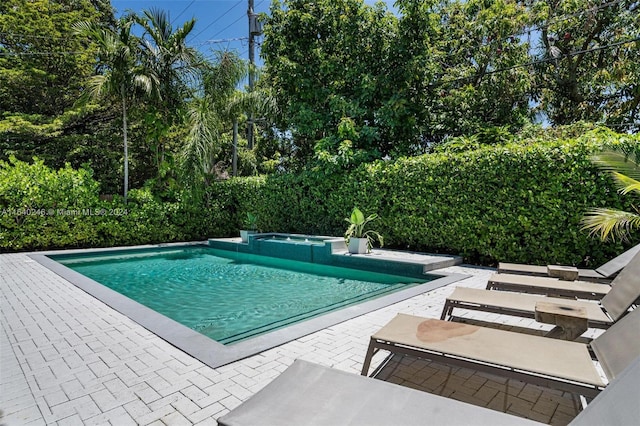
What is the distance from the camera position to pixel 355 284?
803cm

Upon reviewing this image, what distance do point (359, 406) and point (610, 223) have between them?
21.4ft

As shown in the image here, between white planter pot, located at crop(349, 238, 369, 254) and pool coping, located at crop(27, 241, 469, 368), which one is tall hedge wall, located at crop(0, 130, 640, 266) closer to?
white planter pot, located at crop(349, 238, 369, 254)

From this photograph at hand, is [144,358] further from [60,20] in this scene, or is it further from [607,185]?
[60,20]

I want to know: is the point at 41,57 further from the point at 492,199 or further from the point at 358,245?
the point at 492,199

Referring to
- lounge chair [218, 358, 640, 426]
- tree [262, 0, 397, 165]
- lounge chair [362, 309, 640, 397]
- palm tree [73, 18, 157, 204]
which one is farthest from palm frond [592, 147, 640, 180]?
palm tree [73, 18, 157, 204]

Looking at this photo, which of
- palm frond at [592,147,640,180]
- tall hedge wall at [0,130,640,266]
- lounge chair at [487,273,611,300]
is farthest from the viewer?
tall hedge wall at [0,130,640,266]

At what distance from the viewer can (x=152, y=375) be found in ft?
10.5

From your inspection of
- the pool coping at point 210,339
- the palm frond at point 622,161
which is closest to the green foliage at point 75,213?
the pool coping at point 210,339

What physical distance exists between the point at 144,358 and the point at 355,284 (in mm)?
5164

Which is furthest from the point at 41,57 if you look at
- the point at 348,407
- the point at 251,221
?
the point at 348,407

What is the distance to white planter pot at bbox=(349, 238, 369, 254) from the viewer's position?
32.4 feet

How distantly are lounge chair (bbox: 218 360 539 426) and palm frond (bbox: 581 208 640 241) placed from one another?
20.0ft

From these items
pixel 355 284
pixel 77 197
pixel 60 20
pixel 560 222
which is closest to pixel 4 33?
pixel 60 20

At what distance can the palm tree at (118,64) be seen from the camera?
523 inches
